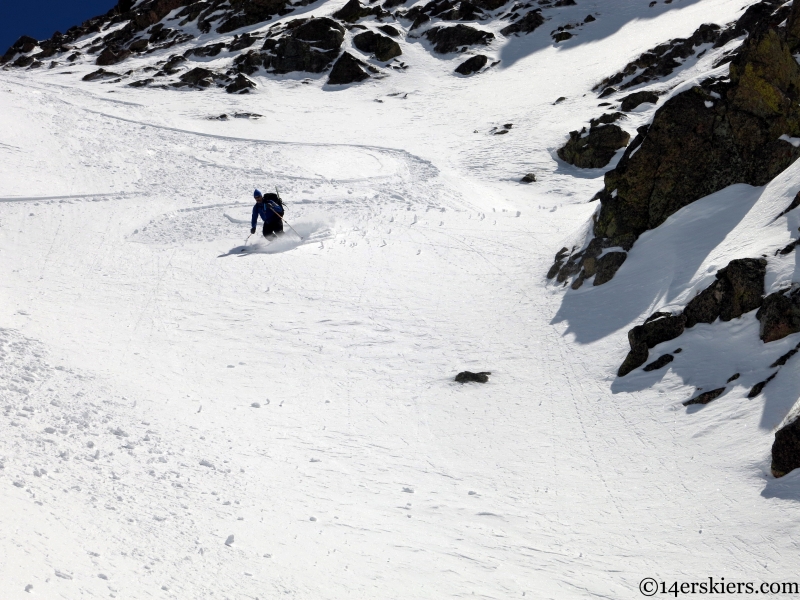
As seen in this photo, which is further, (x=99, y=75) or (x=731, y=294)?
(x=99, y=75)

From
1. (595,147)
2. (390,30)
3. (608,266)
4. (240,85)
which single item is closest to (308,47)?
(390,30)

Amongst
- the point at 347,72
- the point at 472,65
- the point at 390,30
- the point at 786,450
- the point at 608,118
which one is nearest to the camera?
the point at 786,450

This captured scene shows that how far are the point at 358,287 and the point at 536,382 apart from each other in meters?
5.70

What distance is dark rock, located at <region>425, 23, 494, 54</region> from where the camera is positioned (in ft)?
169

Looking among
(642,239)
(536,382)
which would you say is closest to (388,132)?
(642,239)

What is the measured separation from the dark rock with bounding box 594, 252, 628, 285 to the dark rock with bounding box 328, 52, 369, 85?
38.1m

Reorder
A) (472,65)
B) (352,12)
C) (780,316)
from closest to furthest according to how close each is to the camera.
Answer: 1. (780,316)
2. (472,65)
3. (352,12)

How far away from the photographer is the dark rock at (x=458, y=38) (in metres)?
51.7

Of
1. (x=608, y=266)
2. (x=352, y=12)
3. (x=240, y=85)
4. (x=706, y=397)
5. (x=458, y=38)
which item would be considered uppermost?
(x=352, y=12)

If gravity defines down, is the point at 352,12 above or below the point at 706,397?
above

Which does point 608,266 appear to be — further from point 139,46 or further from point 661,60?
point 139,46

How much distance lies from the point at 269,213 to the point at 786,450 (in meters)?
14.3

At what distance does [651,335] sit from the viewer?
9586mm

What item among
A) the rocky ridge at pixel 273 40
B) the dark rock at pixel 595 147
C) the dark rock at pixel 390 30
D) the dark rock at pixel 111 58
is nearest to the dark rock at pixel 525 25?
the rocky ridge at pixel 273 40
